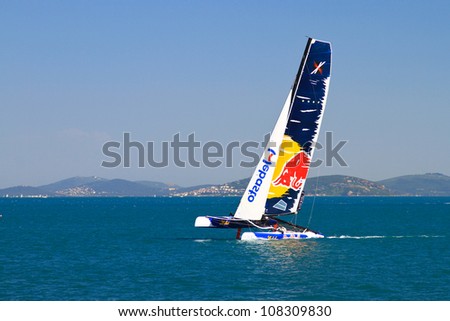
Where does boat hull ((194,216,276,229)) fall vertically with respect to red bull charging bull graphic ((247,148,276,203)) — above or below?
below

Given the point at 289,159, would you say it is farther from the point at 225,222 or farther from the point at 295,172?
the point at 225,222

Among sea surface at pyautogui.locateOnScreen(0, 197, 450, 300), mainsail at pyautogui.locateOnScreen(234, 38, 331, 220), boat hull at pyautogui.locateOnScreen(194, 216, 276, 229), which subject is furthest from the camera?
boat hull at pyautogui.locateOnScreen(194, 216, 276, 229)

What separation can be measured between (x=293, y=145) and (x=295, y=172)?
280 cm

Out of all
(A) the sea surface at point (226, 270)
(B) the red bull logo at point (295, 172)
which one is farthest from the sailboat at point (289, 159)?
A: (A) the sea surface at point (226, 270)

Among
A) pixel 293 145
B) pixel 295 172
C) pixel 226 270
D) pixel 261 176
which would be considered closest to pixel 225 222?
pixel 261 176

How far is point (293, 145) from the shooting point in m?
68.5

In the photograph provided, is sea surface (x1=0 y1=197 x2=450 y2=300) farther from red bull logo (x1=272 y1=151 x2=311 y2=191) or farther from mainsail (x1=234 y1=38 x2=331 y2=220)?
red bull logo (x1=272 y1=151 x2=311 y2=191)

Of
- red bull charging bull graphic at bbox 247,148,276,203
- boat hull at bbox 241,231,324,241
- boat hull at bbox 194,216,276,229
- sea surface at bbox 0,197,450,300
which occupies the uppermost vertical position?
red bull charging bull graphic at bbox 247,148,276,203

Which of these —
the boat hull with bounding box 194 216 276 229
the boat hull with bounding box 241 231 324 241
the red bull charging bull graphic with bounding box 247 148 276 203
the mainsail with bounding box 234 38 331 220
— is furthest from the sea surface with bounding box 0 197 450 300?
the red bull charging bull graphic with bounding box 247 148 276 203

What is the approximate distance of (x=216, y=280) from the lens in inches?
1925

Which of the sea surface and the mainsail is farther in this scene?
the mainsail

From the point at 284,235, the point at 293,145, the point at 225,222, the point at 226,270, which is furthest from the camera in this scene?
the point at 284,235

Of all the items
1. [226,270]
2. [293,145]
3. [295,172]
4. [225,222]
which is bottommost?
[226,270]

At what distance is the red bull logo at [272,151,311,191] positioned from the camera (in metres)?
69.2
